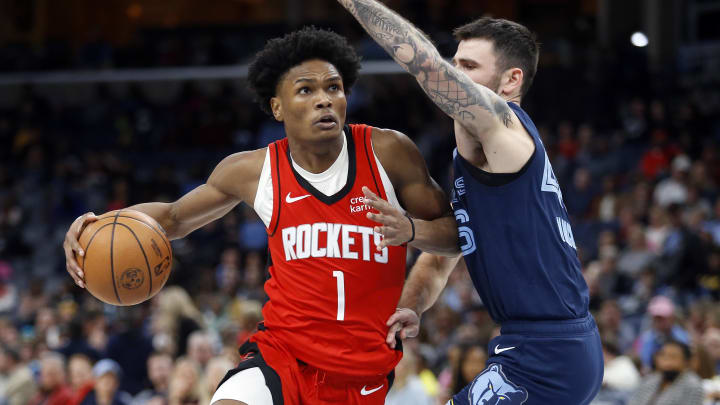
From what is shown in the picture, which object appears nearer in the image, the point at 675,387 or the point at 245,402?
the point at 245,402

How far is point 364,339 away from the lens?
4.04 meters

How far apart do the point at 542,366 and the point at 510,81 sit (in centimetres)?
117

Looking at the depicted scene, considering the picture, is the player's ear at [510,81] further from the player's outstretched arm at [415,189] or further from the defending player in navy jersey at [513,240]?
the player's outstretched arm at [415,189]

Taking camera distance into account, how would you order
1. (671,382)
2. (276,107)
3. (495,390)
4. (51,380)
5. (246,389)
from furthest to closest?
(51,380)
(671,382)
(276,107)
(246,389)
(495,390)

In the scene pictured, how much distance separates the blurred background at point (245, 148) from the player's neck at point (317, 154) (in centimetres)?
342

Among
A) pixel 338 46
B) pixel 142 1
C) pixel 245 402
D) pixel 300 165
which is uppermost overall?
pixel 142 1

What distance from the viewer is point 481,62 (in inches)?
149

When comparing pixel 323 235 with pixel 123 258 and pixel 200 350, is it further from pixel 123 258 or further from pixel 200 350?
pixel 200 350

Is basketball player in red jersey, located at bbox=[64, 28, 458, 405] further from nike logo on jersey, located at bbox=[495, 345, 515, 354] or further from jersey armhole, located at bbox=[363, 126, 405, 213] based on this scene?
nike logo on jersey, located at bbox=[495, 345, 515, 354]

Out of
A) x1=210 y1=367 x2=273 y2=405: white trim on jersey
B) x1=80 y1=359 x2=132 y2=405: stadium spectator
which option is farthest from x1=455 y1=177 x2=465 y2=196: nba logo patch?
x1=80 y1=359 x2=132 y2=405: stadium spectator

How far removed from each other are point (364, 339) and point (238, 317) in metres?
7.16

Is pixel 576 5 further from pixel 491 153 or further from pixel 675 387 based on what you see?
pixel 491 153

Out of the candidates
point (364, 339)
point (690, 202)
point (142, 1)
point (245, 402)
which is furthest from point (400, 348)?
point (142, 1)

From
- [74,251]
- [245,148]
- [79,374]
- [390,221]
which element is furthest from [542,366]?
[245,148]
